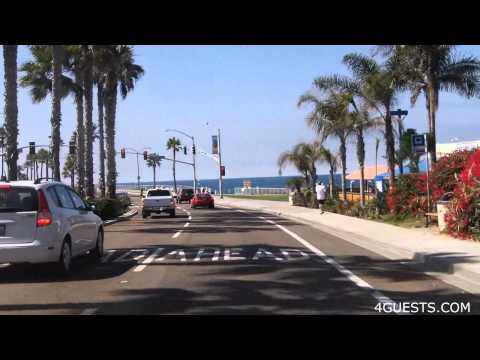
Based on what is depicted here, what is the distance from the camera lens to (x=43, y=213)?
1066 cm

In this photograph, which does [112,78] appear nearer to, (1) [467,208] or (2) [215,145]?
(1) [467,208]

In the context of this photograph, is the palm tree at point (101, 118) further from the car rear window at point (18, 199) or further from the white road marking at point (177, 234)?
the car rear window at point (18, 199)

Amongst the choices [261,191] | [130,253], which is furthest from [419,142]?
[261,191]

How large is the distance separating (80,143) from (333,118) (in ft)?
46.6

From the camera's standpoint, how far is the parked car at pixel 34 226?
34.5 ft

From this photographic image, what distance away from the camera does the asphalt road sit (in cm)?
817

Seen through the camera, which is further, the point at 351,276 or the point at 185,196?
the point at 185,196

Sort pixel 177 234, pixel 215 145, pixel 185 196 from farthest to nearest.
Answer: pixel 215 145, pixel 185 196, pixel 177 234

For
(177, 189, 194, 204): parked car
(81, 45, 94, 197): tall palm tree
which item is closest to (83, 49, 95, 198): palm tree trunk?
(81, 45, 94, 197): tall palm tree

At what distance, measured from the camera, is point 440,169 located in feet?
67.9
